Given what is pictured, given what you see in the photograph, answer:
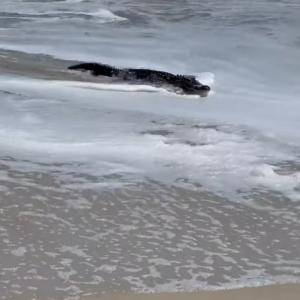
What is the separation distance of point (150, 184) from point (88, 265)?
1222mm

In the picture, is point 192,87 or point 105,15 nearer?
point 192,87

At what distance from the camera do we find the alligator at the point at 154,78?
25.0 ft

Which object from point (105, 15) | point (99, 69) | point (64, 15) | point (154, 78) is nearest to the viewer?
point (154, 78)

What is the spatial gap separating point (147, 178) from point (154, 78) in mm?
3344

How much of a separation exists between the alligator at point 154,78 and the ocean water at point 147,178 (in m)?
0.20

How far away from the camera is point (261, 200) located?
4395 mm

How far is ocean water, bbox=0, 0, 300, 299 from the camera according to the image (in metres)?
3.48

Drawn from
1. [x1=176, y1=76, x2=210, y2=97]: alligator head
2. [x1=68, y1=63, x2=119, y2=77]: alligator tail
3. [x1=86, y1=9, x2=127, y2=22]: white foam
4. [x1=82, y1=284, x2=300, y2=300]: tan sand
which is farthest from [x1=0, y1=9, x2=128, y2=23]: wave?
[x1=82, y1=284, x2=300, y2=300]: tan sand

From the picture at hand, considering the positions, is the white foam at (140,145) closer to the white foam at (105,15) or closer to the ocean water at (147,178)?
the ocean water at (147,178)

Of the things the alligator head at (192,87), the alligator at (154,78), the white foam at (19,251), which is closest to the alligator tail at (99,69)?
the alligator at (154,78)

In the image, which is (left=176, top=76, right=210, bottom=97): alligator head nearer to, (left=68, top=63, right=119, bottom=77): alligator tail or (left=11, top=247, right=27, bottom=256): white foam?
(left=68, top=63, right=119, bottom=77): alligator tail

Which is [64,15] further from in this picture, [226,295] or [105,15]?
[226,295]

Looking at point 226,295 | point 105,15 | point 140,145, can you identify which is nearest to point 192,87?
point 140,145

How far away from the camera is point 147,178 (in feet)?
15.4
